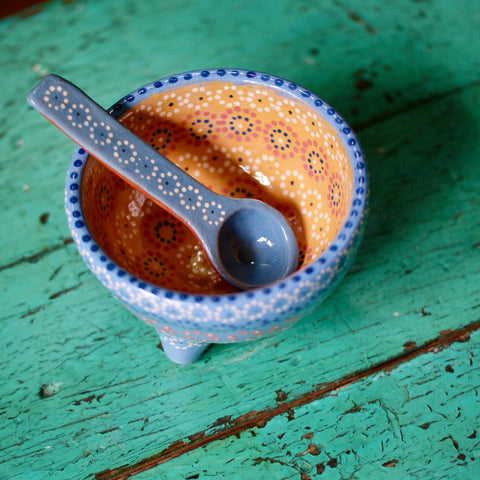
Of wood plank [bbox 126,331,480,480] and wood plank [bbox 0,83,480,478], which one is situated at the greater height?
wood plank [bbox 0,83,480,478]

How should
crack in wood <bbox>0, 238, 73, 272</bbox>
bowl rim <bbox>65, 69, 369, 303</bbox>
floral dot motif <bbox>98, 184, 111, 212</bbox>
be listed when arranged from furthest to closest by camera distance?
crack in wood <bbox>0, 238, 73, 272</bbox> < floral dot motif <bbox>98, 184, 111, 212</bbox> < bowl rim <bbox>65, 69, 369, 303</bbox>

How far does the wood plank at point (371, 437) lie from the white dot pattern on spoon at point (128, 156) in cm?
21

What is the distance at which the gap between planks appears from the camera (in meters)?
0.48

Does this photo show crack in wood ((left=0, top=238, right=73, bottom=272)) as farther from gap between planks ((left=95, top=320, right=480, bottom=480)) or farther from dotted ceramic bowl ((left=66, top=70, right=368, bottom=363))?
gap between planks ((left=95, top=320, right=480, bottom=480))

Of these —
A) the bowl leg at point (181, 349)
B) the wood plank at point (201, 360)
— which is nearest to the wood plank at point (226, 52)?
the wood plank at point (201, 360)

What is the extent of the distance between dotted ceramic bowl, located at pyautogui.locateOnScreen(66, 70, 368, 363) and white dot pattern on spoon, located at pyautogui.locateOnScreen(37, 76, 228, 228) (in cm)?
2

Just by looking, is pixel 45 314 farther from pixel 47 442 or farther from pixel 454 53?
pixel 454 53

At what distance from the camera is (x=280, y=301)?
14.9 inches

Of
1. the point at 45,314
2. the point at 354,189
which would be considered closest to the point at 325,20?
the point at 354,189

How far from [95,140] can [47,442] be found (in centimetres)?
28

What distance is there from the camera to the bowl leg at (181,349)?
49cm

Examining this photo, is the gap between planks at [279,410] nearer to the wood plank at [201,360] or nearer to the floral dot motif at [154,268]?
the wood plank at [201,360]

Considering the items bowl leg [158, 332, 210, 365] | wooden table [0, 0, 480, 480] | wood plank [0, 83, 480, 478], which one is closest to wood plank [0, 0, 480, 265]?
wooden table [0, 0, 480, 480]

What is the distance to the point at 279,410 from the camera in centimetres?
51
